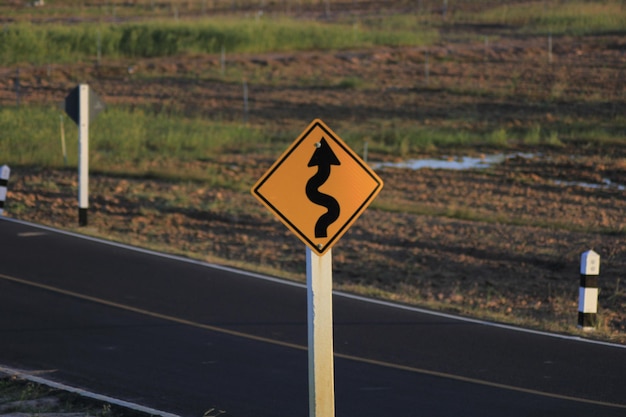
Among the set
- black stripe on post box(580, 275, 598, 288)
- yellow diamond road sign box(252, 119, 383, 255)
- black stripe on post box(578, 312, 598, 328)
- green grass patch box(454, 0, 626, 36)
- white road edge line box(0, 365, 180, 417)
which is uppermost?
green grass patch box(454, 0, 626, 36)

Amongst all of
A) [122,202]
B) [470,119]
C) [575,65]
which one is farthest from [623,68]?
[122,202]

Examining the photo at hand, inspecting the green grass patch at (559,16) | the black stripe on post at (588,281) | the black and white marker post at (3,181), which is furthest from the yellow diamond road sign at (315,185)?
the green grass patch at (559,16)

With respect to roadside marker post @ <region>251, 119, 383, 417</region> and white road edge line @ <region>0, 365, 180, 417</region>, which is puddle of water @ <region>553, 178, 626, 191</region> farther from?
roadside marker post @ <region>251, 119, 383, 417</region>

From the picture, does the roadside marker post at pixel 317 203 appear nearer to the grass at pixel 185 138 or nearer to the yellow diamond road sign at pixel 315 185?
the yellow diamond road sign at pixel 315 185

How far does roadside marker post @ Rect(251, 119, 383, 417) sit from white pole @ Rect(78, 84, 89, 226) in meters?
11.6

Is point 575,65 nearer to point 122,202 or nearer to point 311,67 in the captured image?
point 311,67

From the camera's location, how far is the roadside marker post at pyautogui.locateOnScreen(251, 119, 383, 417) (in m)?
7.34

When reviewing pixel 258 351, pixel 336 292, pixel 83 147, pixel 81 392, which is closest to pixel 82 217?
pixel 83 147

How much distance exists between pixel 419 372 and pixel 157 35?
43254 millimetres

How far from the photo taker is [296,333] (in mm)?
12391

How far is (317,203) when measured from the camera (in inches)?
292

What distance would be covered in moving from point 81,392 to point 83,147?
9.55 m

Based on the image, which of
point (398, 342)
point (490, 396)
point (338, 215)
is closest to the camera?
point (338, 215)

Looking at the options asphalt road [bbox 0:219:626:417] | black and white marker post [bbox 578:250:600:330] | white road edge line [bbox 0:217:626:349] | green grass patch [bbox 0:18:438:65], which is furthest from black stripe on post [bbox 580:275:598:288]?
green grass patch [bbox 0:18:438:65]
